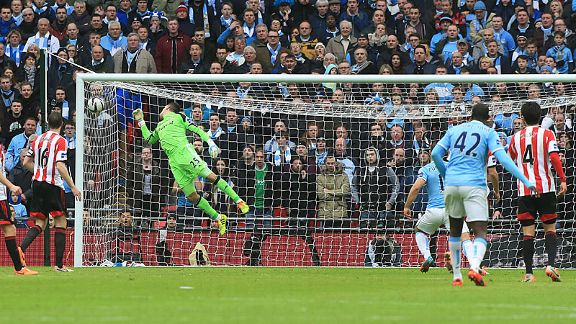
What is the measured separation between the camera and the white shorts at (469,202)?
14320mm

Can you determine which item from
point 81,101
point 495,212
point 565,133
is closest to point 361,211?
point 495,212

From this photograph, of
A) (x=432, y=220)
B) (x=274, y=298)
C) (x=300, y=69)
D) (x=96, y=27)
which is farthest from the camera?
(x=96, y=27)

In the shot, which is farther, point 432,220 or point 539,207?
point 432,220

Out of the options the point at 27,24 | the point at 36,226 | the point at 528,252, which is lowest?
the point at 528,252

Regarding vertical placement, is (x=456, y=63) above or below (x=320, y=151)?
above

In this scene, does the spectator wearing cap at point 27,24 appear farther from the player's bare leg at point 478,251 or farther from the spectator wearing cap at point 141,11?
the player's bare leg at point 478,251

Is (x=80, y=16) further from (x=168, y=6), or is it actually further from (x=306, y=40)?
(x=306, y=40)

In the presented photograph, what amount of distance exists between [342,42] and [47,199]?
9706 millimetres

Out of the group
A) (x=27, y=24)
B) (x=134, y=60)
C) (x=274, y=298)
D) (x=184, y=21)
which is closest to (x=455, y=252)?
(x=274, y=298)

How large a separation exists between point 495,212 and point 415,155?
1.90 metres

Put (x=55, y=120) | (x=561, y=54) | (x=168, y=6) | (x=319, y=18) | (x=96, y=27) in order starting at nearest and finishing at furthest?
(x=55, y=120) → (x=561, y=54) → (x=96, y=27) → (x=319, y=18) → (x=168, y=6)

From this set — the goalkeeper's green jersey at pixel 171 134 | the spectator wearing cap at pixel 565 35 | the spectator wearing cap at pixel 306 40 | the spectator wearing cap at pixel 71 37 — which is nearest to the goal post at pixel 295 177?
the goalkeeper's green jersey at pixel 171 134

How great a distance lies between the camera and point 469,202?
14.4 meters

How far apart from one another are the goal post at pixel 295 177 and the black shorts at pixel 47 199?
2.96 metres
